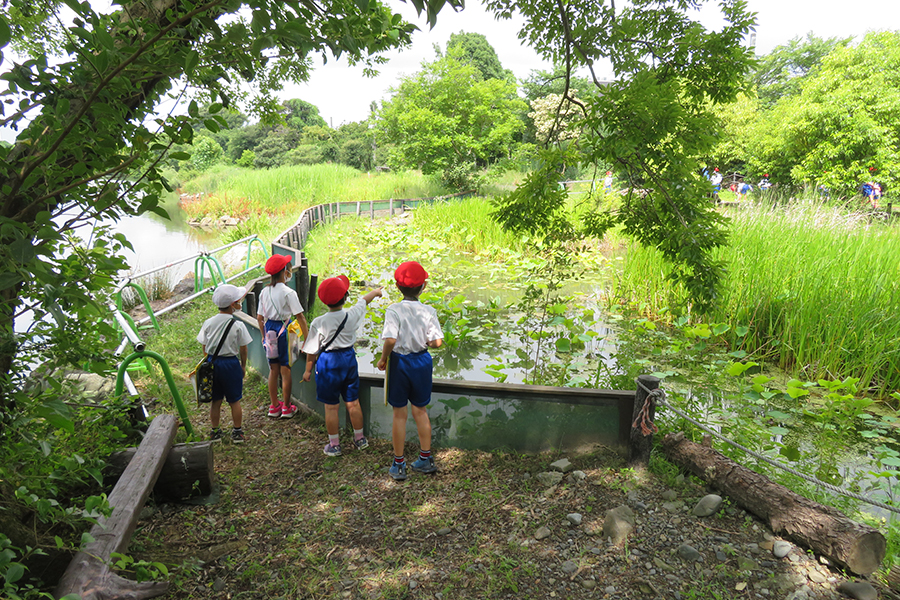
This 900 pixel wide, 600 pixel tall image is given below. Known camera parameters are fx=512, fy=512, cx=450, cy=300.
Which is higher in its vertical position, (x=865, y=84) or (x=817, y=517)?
(x=865, y=84)

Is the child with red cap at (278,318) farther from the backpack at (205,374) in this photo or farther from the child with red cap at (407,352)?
the child with red cap at (407,352)

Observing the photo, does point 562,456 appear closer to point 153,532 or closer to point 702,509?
point 702,509

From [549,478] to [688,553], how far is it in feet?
3.26

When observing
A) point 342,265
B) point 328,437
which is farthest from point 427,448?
point 342,265

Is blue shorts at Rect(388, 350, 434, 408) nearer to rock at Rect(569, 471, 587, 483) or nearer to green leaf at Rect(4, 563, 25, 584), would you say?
rock at Rect(569, 471, 587, 483)

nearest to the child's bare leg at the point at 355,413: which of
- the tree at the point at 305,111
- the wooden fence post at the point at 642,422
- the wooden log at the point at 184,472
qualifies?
the wooden log at the point at 184,472

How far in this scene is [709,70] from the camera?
3.53 metres

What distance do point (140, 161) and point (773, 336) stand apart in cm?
665

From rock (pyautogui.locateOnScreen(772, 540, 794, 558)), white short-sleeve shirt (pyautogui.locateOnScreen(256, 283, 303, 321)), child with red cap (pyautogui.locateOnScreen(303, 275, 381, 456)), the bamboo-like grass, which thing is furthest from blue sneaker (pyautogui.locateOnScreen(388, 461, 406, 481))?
the bamboo-like grass

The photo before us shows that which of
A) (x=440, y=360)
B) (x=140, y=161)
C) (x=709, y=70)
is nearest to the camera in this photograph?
(x=140, y=161)

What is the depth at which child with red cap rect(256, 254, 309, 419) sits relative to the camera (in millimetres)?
4488

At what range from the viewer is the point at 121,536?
228 centimetres

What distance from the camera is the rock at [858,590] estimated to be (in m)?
2.40

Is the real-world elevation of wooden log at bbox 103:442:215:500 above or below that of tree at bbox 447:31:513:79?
below
